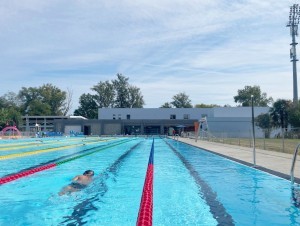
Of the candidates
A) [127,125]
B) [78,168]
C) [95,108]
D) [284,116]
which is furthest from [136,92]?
[78,168]

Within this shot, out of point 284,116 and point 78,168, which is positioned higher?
point 284,116

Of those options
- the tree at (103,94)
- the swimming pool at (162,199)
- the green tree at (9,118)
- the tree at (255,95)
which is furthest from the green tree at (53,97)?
the swimming pool at (162,199)

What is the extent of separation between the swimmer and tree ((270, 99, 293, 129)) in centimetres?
4338

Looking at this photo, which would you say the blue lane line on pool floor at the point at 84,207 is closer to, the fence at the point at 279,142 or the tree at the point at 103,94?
the fence at the point at 279,142

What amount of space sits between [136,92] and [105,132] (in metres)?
26.5

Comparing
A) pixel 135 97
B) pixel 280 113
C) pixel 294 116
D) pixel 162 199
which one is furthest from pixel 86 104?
pixel 162 199

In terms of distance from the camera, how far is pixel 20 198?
7656mm

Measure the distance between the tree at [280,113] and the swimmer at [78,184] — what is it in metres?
43.4

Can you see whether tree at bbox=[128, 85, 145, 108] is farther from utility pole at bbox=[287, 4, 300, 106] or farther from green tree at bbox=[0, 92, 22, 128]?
utility pole at bbox=[287, 4, 300, 106]

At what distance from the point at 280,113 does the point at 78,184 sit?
4459 centimetres

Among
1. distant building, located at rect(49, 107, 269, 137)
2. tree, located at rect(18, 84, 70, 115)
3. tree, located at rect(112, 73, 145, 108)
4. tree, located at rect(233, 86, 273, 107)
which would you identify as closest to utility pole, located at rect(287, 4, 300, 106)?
distant building, located at rect(49, 107, 269, 137)

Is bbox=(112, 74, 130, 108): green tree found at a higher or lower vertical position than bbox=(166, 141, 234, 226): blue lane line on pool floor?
higher

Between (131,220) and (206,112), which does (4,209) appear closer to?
(131,220)

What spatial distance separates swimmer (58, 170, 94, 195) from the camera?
804 centimetres
